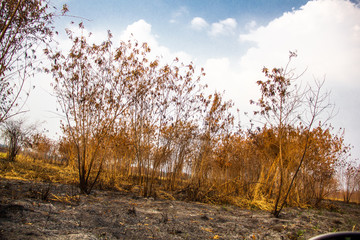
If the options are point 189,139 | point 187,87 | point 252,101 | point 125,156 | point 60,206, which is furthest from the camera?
point 125,156

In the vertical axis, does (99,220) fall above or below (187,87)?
below

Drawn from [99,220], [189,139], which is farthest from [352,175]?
[99,220]

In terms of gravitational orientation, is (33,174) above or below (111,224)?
below

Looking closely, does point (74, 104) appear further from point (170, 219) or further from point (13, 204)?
point (170, 219)

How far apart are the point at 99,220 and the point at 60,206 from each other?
1092 millimetres

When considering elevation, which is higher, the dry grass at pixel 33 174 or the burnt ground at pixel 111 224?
the burnt ground at pixel 111 224

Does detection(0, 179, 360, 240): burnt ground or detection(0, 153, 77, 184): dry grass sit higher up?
detection(0, 179, 360, 240): burnt ground

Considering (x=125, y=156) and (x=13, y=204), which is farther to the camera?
(x=125, y=156)

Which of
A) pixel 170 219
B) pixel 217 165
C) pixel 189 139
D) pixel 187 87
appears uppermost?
pixel 187 87

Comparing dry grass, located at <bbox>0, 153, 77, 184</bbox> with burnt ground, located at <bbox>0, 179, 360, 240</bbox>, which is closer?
burnt ground, located at <bbox>0, 179, 360, 240</bbox>

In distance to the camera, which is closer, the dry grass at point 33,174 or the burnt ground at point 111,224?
the burnt ground at point 111,224

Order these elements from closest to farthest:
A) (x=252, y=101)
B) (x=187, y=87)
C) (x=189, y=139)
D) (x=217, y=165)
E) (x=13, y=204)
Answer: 1. (x=13, y=204)
2. (x=252, y=101)
3. (x=187, y=87)
4. (x=189, y=139)
5. (x=217, y=165)

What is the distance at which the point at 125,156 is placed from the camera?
49.9 feet

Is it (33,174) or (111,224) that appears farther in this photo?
(33,174)
